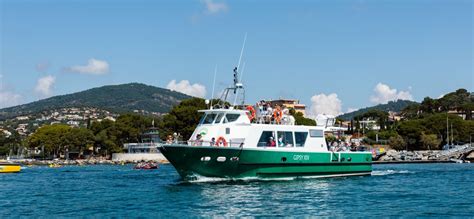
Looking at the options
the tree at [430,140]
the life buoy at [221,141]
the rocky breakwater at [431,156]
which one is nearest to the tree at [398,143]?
the tree at [430,140]

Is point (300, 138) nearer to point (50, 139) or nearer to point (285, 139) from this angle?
point (285, 139)

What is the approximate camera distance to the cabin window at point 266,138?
3928 centimetres

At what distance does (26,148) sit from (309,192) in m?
136

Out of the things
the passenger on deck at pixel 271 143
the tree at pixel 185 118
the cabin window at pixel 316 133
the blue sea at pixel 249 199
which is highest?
the tree at pixel 185 118

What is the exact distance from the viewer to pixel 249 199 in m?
29.7

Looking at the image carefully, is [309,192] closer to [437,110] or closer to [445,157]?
[445,157]

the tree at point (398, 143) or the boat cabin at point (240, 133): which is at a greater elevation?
the tree at point (398, 143)

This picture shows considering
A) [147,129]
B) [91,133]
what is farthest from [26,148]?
[147,129]

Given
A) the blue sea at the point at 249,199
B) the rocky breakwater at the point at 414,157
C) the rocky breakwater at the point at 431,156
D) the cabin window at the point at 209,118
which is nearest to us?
the blue sea at the point at 249,199

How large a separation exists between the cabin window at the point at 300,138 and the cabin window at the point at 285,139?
0.54m

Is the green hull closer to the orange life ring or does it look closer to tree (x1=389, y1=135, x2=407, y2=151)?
the orange life ring

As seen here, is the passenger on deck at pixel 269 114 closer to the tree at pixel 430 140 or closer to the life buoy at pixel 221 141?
the life buoy at pixel 221 141

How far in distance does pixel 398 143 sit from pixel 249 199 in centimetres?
10434

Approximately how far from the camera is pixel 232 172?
37.8 metres
